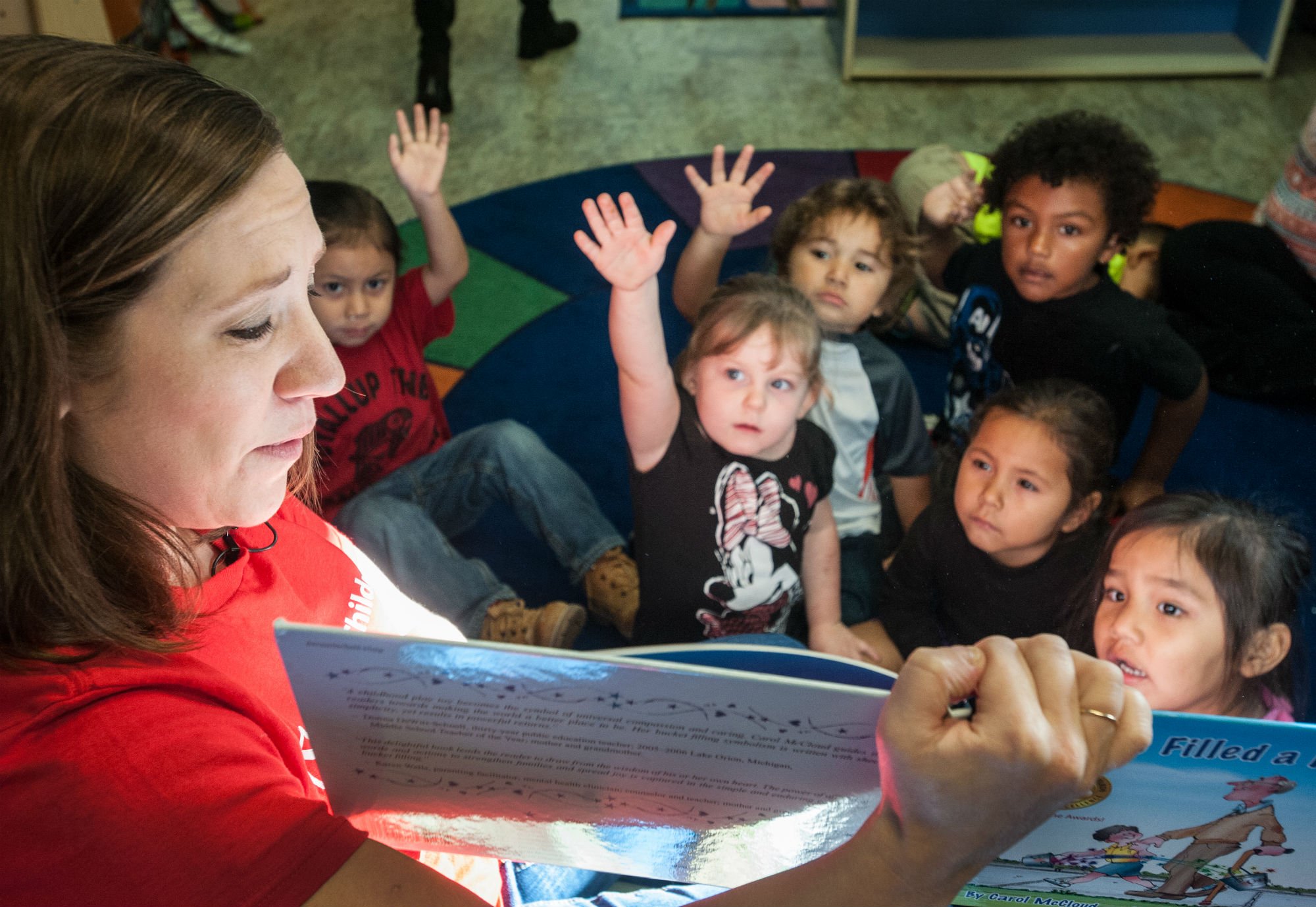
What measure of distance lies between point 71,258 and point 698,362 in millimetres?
551

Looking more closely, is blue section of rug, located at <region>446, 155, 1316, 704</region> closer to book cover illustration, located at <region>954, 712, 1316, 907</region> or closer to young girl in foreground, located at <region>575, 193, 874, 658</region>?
young girl in foreground, located at <region>575, 193, 874, 658</region>

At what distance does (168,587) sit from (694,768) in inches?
11.0

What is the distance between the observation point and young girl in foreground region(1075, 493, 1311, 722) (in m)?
0.64

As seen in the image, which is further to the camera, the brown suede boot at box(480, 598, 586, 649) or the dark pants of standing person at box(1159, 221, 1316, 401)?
the brown suede boot at box(480, 598, 586, 649)

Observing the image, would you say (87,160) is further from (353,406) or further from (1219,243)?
(1219,243)

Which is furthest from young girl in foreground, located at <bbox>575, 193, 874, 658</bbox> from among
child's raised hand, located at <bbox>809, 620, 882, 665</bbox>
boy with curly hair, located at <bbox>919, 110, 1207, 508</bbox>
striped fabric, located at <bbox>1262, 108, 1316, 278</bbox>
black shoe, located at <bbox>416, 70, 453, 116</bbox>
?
black shoe, located at <bbox>416, 70, 453, 116</bbox>

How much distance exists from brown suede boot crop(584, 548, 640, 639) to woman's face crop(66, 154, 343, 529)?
2.03 feet

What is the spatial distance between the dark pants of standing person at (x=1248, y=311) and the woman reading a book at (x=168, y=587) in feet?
1.55

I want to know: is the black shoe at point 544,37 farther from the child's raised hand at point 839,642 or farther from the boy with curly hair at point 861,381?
the child's raised hand at point 839,642

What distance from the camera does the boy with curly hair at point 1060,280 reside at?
929 millimetres

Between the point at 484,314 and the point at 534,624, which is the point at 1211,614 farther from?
the point at 484,314

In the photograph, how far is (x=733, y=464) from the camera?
87 centimetres

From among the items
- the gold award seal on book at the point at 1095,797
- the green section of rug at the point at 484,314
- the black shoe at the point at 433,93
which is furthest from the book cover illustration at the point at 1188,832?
the black shoe at the point at 433,93

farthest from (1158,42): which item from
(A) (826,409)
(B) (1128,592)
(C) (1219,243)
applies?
(B) (1128,592)
